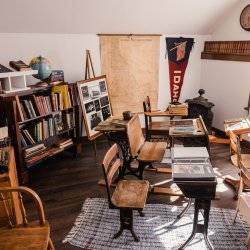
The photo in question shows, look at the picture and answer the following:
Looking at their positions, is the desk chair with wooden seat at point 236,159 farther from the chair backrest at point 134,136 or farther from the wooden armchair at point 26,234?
the wooden armchair at point 26,234

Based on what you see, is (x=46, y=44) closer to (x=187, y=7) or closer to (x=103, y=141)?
(x=103, y=141)

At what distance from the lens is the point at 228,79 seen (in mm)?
5508

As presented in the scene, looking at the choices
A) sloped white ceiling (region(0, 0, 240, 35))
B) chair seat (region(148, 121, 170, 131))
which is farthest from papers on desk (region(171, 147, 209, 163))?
sloped white ceiling (region(0, 0, 240, 35))

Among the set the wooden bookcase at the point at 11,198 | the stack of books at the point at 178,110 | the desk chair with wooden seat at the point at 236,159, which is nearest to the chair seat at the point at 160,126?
the stack of books at the point at 178,110

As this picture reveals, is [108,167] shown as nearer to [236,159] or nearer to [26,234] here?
[26,234]

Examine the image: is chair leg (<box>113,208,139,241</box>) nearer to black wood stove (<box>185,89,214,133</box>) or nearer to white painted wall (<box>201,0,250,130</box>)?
black wood stove (<box>185,89,214,133</box>)

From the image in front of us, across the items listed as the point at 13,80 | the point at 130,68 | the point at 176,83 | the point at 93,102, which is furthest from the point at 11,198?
the point at 176,83

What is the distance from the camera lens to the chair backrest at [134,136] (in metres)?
3.21

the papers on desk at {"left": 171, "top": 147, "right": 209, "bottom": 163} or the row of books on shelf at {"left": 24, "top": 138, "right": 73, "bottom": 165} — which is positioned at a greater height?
the papers on desk at {"left": 171, "top": 147, "right": 209, "bottom": 163}

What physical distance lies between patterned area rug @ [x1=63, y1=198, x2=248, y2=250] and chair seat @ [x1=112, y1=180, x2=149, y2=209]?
0.47 metres

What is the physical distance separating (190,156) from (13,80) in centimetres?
272

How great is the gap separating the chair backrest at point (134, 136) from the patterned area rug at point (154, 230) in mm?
676

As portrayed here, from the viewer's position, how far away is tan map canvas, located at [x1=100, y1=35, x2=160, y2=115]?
17.2 ft

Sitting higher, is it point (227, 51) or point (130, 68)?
point (227, 51)
